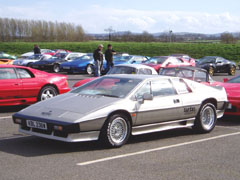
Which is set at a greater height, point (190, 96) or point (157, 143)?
point (190, 96)

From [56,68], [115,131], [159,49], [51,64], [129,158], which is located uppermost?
[115,131]

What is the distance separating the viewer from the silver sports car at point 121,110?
6566mm

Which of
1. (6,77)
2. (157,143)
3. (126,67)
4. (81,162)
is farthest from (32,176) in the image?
(126,67)

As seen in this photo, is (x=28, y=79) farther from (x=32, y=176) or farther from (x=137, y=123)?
(x=32, y=176)

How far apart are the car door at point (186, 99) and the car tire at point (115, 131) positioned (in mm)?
1400

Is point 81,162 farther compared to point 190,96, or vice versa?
point 190,96

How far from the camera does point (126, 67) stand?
14523 millimetres

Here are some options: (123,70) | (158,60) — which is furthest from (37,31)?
(123,70)

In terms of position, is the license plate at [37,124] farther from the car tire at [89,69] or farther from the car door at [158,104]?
the car tire at [89,69]

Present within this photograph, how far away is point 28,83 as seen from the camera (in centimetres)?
1148

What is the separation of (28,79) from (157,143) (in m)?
5.25

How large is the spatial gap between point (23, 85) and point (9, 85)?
43cm

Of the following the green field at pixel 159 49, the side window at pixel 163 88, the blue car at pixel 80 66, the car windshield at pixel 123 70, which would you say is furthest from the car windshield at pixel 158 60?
the green field at pixel 159 49

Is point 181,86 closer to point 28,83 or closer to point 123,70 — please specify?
point 28,83
